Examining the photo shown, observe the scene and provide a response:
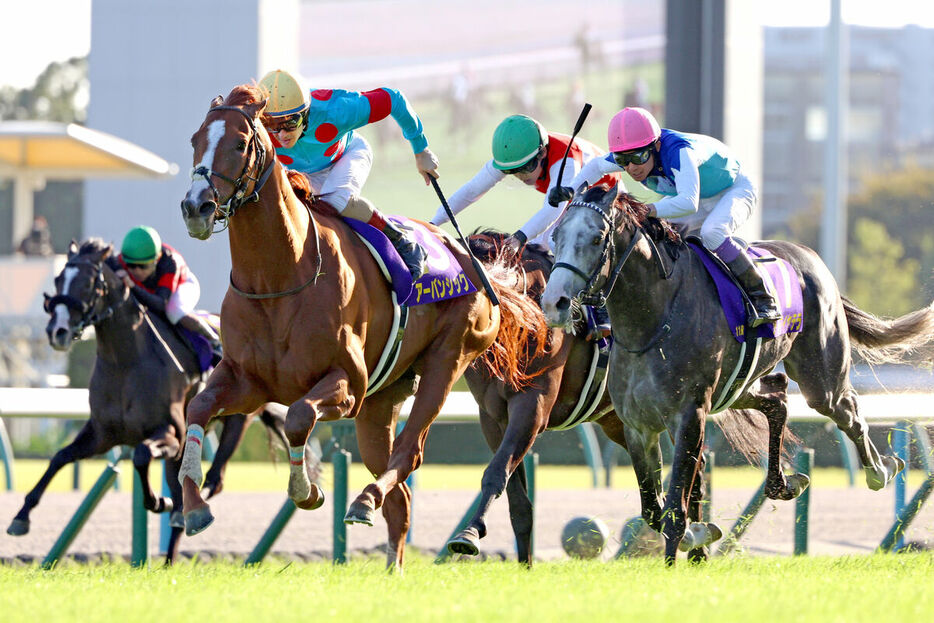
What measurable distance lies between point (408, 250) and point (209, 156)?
111cm

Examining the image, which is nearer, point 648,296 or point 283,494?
point 648,296

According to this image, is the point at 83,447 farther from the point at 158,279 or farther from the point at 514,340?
the point at 514,340

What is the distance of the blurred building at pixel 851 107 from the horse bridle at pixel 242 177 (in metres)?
43.2

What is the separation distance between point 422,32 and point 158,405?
19444mm

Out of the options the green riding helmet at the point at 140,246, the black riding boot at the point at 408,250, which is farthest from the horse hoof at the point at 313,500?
the green riding helmet at the point at 140,246

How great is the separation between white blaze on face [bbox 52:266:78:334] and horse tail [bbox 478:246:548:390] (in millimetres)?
2765

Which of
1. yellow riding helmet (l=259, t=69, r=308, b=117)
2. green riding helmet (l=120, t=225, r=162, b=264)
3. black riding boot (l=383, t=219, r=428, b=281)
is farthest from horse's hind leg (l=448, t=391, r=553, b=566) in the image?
green riding helmet (l=120, t=225, r=162, b=264)

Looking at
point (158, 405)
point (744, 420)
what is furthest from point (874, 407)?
point (158, 405)

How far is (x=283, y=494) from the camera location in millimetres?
13172

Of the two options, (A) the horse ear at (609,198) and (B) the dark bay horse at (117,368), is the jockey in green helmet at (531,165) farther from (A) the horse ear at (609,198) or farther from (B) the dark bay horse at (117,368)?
(B) the dark bay horse at (117,368)

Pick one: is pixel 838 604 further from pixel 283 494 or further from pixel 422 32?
pixel 422 32

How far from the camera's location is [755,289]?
6.55 m

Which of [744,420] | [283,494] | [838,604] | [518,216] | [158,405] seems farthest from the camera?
[518,216]

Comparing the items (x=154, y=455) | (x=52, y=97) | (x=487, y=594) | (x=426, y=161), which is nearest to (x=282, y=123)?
(x=426, y=161)
